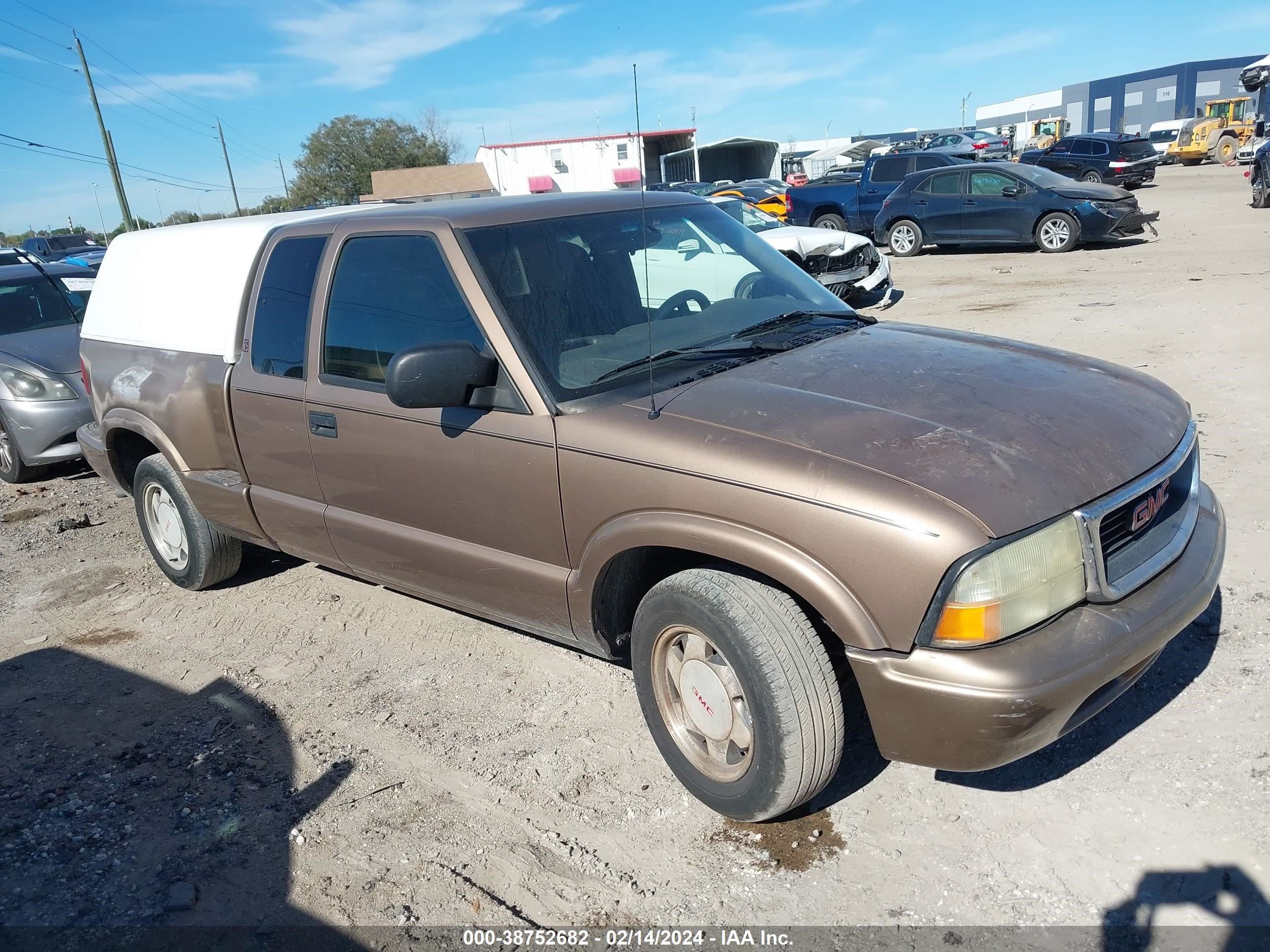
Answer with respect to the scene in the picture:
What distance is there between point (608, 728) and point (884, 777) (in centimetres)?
102

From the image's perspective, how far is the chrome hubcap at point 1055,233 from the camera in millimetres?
15672

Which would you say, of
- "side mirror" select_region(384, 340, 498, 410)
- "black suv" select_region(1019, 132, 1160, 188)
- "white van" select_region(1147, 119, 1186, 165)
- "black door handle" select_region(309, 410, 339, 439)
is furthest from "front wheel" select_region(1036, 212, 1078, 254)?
"white van" select_region(1147, 119, 1186, 165)

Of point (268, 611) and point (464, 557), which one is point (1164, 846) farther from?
point (268, 611)

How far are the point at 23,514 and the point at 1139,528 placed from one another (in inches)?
299

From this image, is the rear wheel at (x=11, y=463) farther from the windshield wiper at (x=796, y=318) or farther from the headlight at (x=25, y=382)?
the windshield wiper at (x=796, y=318)

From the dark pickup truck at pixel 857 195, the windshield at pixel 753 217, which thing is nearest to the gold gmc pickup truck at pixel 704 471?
the windshield at pixel 753 217

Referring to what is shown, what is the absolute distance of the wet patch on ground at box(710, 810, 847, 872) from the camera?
2.71 m

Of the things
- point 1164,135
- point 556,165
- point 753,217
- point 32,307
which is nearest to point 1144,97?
point 1164,135

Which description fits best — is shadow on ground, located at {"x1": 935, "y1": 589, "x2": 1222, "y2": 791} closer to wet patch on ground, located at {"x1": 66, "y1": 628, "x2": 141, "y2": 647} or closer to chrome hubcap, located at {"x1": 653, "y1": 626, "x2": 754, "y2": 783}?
chrome hubcap, located at {"x1": 653, "y1": 626, "x2": 754, "y2": 783}

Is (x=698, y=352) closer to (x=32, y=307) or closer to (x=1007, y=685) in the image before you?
(x=1007, y=685)

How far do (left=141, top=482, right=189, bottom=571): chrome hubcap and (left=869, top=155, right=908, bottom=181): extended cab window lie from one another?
61.6 feet

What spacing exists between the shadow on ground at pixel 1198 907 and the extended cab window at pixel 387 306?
2534mm

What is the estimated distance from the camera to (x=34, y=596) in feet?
17.8

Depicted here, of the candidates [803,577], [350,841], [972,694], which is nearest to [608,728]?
[350,841]
